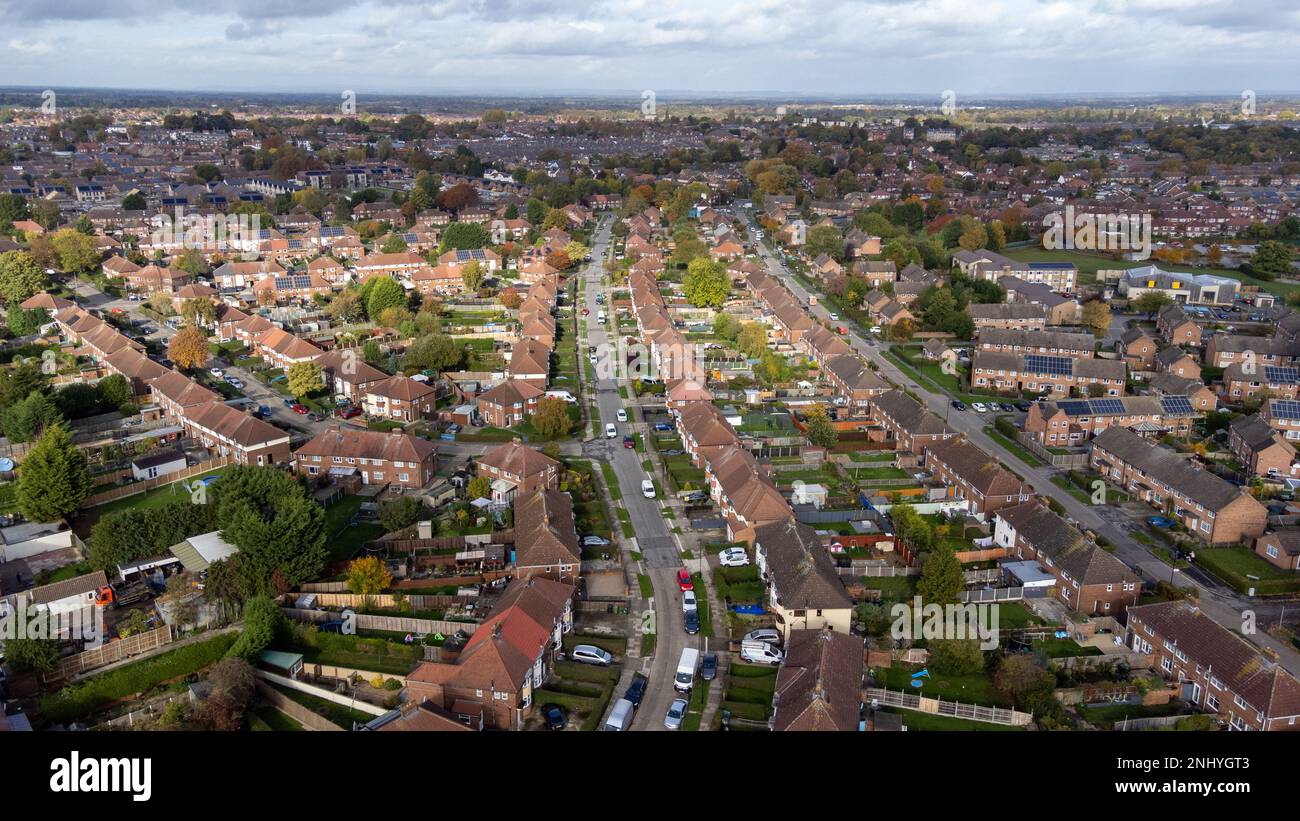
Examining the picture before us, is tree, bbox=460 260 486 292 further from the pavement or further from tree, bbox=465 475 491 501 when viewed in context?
tree, bbox=465 475 491 501

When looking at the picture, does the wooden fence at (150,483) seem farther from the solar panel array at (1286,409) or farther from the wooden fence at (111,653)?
the solar panel array at (1286,409)

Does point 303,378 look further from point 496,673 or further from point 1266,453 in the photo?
point 1266,453

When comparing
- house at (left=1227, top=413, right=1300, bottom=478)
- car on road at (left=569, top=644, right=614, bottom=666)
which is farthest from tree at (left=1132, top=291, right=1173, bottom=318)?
car on road at (left=569, top=644, right=614, bottom=666)

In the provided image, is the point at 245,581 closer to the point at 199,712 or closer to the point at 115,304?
the point at 199,712

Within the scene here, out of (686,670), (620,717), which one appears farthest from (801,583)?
(620,717)

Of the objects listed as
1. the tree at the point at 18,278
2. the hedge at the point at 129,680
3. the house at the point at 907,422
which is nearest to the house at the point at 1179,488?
the house at the point at 907,422

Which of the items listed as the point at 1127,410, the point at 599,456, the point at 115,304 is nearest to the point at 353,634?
the point at 599,456

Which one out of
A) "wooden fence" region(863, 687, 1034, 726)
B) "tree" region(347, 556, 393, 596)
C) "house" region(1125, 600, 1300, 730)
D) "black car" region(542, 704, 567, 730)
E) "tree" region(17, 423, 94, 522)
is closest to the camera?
"house" region(1125, 600, 1300, 730)
